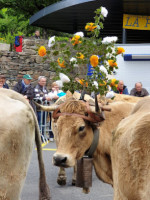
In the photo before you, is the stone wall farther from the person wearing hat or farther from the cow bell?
the cow bell

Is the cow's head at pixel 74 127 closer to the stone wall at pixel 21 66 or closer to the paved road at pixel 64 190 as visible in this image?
the paved road at pixel 64 190

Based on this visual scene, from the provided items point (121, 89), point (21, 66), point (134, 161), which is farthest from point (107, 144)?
point (21, 66)

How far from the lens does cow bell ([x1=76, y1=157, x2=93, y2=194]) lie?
501 centimetres

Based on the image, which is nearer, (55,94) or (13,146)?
(13,146)

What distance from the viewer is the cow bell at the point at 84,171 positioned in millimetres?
5012

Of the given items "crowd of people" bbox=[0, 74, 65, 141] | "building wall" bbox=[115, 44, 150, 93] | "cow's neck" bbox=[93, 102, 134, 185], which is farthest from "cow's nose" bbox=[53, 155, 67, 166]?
"building wall" bbox=[115, 44, 150, 93]

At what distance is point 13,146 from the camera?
11.6 ft

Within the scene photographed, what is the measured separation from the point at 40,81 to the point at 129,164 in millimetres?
10480

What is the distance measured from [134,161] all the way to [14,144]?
4.15 feet

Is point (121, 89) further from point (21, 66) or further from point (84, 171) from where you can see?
point (84, 171)

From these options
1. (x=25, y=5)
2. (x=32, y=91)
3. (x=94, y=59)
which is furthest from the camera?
(x=25, y=5)

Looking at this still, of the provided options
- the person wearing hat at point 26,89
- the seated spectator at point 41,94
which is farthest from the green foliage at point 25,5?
the person wearing hat at point 26,89

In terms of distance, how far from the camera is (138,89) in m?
13.2

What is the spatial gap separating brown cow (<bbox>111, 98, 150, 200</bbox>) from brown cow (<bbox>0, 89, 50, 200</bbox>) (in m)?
0.98
